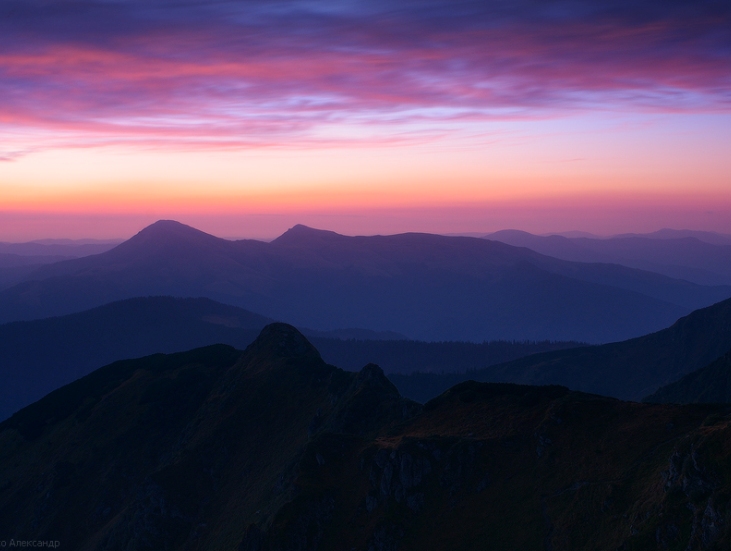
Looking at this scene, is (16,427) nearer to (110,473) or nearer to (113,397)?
(113,397)

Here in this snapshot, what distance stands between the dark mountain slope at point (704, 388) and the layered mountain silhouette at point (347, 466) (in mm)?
112998

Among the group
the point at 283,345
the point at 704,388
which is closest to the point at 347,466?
the point at 283,345

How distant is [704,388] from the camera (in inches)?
6978

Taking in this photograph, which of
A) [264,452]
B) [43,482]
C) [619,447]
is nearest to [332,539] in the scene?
[619,447]

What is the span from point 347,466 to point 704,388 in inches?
5692

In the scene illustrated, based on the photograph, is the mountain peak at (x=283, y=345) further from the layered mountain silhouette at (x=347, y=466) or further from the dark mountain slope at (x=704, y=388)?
the dark mountain slope at (x=704, y=388)

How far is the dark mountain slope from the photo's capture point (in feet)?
559

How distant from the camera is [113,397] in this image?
468 ft

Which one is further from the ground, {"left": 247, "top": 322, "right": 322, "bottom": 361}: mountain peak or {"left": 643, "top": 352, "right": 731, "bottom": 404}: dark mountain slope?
{"left": 247, "top": 322, "right": 322, "bottom": 361}: mountain peak

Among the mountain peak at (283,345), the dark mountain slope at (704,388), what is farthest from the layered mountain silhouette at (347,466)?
the dark mountain slope at (704,388)

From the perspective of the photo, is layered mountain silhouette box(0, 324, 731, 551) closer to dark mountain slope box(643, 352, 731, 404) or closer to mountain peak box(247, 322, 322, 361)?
mountain peak box(247, 322, 322, 361)

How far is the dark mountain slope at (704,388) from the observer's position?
170 meters

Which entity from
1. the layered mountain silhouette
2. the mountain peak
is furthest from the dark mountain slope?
the layered mountain silhouette

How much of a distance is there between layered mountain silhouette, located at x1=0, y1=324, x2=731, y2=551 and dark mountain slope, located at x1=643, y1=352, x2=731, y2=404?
113 meters
